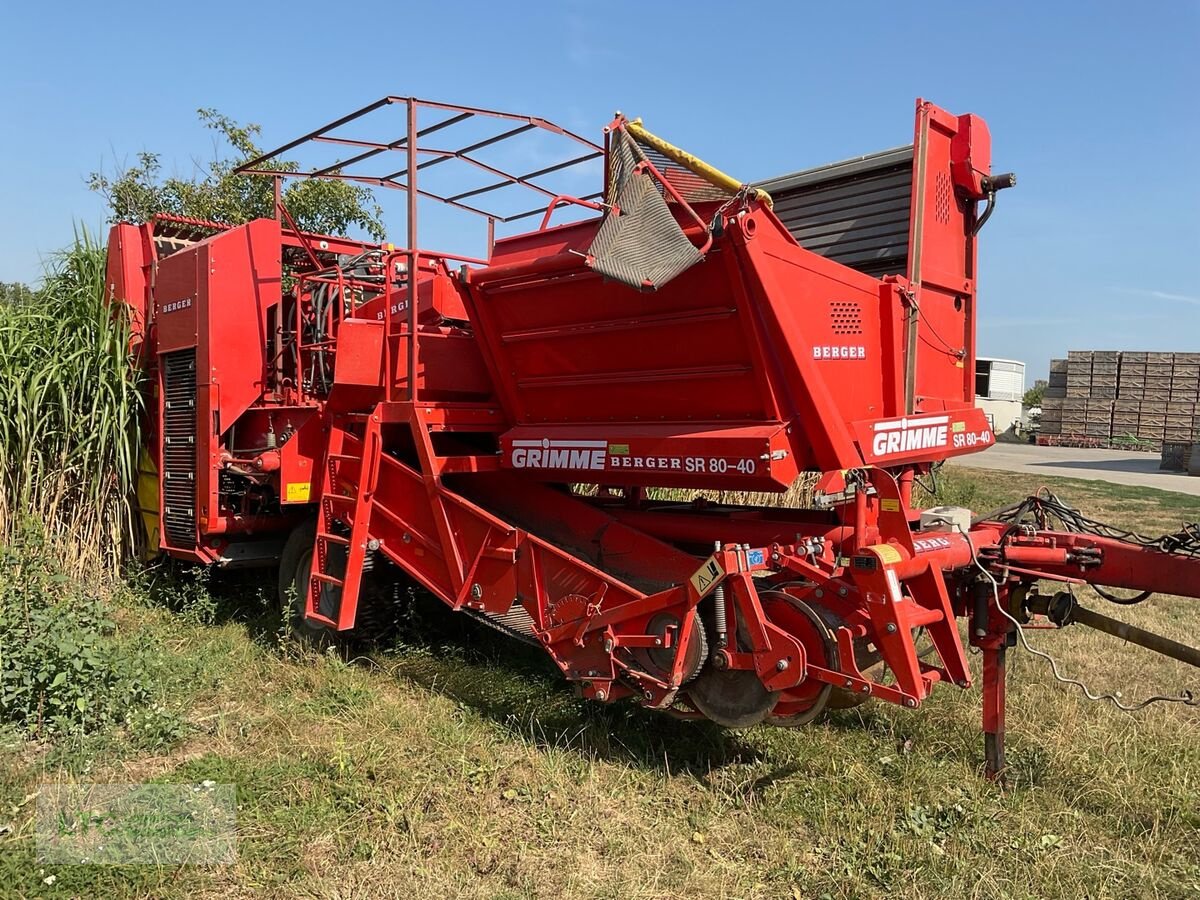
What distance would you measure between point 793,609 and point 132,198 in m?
11.2

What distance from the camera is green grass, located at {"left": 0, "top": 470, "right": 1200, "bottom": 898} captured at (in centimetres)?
294

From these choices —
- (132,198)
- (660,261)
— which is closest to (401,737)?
(660,261)

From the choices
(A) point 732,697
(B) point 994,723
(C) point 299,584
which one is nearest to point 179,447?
(C) point 299,584

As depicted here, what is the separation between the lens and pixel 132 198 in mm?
11289

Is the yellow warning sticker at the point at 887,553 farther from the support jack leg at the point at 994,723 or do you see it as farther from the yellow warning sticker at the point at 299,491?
the yellow warning sticker at the point at 299,491

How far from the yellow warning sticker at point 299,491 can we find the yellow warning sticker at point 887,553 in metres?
3.52

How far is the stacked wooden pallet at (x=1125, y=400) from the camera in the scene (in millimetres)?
25906

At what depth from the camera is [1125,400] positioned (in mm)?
26984

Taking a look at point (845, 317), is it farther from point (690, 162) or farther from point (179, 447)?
point (179, 447)

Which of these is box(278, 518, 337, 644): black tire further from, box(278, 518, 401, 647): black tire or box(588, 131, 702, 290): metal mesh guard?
box(588, 131, 702, 290): metal mesh guard

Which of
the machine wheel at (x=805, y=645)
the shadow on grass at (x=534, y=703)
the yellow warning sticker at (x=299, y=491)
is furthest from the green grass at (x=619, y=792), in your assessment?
the yellow warning sticker at (x=299, y=491)

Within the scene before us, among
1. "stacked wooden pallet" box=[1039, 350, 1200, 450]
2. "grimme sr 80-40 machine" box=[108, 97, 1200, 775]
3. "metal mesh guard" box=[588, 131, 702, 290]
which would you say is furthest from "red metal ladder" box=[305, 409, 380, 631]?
"stacked wooden pallet" box=[1039, 350, 1200, 450]

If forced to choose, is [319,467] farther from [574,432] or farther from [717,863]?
[717,863]

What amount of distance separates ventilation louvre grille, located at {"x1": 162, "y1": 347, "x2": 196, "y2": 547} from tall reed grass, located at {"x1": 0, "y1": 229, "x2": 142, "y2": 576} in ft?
1.34
